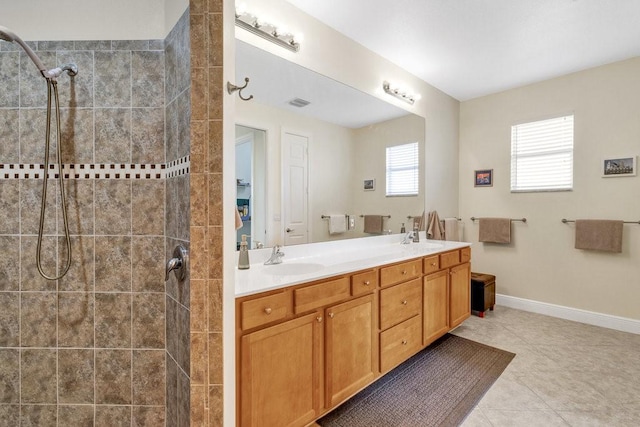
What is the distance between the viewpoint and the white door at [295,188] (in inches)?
84.8

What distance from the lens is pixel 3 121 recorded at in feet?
4.85

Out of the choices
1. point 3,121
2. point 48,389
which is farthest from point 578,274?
point 3,121

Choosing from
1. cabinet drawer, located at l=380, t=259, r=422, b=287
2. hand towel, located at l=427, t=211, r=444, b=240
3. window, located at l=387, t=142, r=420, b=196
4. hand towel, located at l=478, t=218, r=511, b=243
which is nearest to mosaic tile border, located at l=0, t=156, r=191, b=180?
cabinet drawer, located at l=380, t=259, r=422, b=287

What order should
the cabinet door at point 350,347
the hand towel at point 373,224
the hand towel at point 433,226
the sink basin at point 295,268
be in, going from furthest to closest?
the hand towel at point 433,226, the hand towel at point 373,224, the sink basin at point 295,268, the cabinet door at point 350,347

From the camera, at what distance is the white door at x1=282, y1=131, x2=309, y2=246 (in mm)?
2154

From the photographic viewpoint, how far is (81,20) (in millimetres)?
1479

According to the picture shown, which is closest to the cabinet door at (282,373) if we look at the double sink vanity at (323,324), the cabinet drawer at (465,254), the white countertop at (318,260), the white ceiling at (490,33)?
the double sink vanity at (323,324)

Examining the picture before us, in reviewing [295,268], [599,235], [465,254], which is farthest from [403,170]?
[599,235]

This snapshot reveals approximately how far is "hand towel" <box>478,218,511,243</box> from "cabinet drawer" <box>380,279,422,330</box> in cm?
185

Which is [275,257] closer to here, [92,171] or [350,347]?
[350,347]

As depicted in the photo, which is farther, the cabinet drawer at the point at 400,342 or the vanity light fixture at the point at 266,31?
the cabinet drawer at the point at 400,342

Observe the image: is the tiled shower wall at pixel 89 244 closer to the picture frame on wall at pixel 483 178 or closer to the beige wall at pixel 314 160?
the beige wall at pixel 314 160

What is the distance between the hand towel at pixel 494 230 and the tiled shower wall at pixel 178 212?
3.56m

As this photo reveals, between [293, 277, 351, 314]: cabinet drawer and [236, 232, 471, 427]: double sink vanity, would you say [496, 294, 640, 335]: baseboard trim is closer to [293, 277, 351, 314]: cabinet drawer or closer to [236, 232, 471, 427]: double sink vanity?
[236, 232, 471, 427]: double sink vanity
